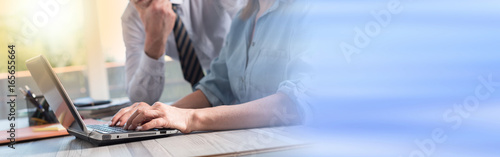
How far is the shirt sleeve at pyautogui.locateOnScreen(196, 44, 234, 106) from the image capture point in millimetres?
1363

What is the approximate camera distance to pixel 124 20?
68.3 inches

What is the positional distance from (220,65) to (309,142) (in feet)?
2.49

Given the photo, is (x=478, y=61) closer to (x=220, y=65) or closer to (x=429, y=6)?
(x=429, y=6)

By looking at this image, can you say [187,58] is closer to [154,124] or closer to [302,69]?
[302,69]

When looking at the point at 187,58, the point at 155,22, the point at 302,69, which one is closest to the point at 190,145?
the point at 302,69

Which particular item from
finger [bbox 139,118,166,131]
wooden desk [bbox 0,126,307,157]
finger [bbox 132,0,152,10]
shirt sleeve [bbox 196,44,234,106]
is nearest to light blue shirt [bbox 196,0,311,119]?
shirt sleeve [bbox 196,44,234,106]

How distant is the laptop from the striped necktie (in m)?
0.99

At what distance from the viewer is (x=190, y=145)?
2.30ft

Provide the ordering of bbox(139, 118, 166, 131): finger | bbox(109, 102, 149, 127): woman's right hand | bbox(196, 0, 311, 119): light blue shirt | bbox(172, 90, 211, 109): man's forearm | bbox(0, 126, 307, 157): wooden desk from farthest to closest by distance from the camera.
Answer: bbox(172, 90, 211, 109): man's forearm < bbox(196, 0, 311, 119): light blue shirt < bbox(109, 102, 149, 127): woman's right hand < bbox(139, 118, 166, 131): finger < bbox(0, 126, 307, 157): wooden desk

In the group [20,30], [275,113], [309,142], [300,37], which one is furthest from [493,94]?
[20,30]

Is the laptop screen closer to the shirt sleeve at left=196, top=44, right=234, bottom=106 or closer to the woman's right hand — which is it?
the woman's right hand

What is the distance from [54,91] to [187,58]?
112cm

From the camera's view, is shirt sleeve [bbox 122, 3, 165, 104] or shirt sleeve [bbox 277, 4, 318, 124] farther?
shirt sleeve [bbox 122, 3, 165, 104]

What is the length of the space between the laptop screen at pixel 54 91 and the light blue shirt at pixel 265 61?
1.39 feet
